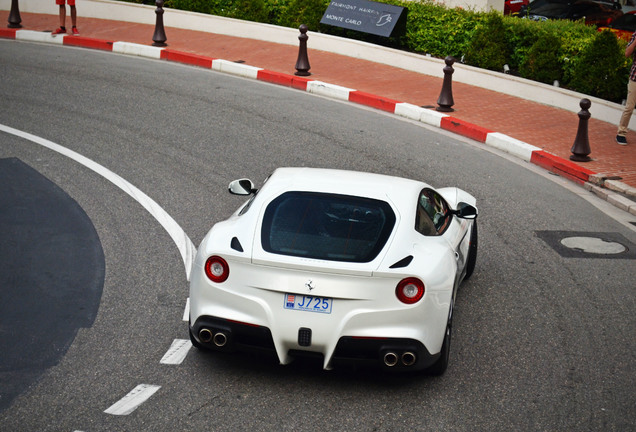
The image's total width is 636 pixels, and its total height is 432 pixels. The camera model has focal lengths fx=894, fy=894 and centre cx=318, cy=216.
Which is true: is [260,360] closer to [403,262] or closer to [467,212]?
[403,262]

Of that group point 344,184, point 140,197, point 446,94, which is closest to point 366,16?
point 446,94

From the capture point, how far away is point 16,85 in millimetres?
15711

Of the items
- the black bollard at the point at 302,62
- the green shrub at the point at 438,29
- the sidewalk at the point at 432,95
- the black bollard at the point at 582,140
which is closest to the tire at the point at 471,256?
the sidewalk at the point at 432,95

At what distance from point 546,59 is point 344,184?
11.2 m

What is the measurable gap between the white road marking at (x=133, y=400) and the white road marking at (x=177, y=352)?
1.37 feet

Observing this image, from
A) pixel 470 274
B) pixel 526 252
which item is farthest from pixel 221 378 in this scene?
pixel 526 252

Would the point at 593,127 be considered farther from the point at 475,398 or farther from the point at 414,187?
the point at 475,398

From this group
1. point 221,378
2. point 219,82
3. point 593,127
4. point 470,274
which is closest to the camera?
point 221,378

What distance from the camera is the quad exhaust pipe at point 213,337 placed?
6112 millimetres

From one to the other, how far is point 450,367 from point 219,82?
11131 millimetres

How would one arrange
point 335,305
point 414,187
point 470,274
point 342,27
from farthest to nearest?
point 342,27 < point 470,274 < point 414,187 < point 335,305

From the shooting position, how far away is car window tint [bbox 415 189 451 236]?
680 centimetres

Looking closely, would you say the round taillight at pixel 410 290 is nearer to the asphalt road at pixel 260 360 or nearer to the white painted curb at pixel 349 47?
the asphalt road at pixel 260 360

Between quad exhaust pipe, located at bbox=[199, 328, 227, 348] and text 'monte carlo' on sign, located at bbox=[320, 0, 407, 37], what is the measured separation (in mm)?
14039
